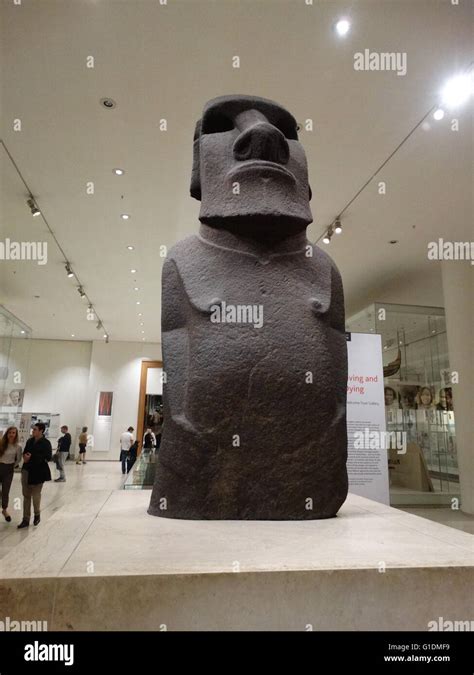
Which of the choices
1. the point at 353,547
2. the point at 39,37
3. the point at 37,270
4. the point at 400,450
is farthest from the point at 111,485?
the point at 353,547

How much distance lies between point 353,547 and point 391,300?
1075 cm

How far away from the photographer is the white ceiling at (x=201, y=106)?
4387 millimetres

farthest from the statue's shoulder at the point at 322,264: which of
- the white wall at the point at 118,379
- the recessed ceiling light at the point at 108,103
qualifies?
the white wall at the point at 118,379

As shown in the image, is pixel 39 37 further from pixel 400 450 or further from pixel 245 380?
pixel 400 450

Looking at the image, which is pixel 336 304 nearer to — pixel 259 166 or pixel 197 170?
pixel 259 166

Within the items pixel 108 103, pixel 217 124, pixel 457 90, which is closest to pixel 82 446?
pixel 108 103

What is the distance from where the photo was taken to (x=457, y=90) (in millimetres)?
5047

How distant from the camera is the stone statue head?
265 centimetres

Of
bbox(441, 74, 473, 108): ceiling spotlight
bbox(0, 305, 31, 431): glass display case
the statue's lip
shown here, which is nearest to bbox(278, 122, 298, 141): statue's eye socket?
the statue's lip

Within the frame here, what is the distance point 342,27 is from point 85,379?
17248mm

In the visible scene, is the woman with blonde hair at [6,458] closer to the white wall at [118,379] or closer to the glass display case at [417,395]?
the glass display case at [417,395]

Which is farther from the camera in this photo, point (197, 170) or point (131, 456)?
point (131, 456)

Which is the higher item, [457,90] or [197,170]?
[457,90]

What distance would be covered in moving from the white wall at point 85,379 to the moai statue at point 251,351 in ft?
53.3
